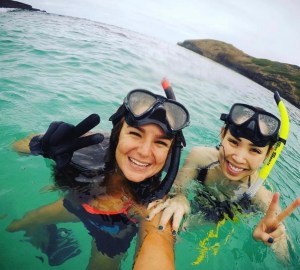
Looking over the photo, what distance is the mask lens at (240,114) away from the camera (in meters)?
3.91

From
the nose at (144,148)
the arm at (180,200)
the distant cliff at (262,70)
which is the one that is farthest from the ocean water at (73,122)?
the distant cliff at (262,70)

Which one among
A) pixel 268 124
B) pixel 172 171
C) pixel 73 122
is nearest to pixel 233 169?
pixel 268 124

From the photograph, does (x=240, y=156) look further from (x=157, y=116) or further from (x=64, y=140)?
(x=64, y=140)

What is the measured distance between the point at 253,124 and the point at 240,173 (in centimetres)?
69

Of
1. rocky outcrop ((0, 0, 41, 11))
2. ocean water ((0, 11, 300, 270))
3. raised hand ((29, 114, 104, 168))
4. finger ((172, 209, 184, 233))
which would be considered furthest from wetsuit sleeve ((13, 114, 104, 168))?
rocky outcrop ((0, 0, 41, 11))

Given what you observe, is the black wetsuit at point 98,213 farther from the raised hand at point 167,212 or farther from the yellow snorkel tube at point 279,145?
the yellow snorkel tube at point 279,145

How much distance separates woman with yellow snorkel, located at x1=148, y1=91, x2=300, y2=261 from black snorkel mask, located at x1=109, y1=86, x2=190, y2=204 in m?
0.21

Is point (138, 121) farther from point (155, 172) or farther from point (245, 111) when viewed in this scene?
point (245, 111)

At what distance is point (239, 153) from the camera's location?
3.70m

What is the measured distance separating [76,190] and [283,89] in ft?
156

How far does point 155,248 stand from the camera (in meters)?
2.32

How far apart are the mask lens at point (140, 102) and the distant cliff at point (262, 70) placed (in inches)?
1505

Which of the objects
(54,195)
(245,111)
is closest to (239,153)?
(245,111)

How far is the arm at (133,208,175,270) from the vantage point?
7.14 feet
